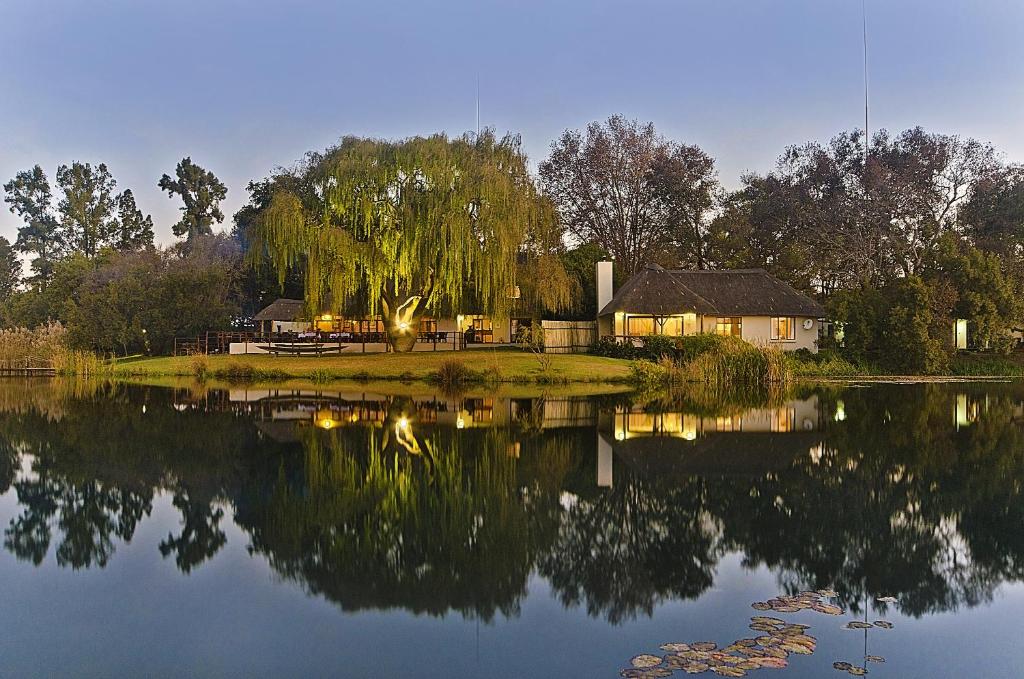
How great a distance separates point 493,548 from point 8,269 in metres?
75.5

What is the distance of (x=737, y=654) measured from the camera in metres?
5.61

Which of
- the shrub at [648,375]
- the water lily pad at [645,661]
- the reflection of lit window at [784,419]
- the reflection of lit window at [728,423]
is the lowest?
the water lily pad at [645,661]

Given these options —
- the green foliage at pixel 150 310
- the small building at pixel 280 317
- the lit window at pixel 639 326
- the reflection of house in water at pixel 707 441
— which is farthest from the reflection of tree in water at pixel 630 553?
the small building at pixel 280 317

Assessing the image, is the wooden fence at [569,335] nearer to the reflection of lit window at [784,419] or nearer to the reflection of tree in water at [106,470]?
the reflection of lit window at [784,419]

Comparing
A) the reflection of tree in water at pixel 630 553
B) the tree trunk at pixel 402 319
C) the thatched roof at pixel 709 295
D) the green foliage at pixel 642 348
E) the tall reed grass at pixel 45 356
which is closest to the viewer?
the reflection of tree in water at pixel 630 553

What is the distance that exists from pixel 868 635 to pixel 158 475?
985cm

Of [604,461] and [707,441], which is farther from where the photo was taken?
[707,441]

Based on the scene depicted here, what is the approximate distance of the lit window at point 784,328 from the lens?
39.4 meters

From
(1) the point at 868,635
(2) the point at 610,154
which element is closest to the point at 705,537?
(1) the point at 868,635

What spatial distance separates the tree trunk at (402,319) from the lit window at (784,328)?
16.1m

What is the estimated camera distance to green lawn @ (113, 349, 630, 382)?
30.5m

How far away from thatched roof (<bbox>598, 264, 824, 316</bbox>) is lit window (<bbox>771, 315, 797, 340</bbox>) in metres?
0.67

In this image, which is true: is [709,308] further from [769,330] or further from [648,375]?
[648,375]

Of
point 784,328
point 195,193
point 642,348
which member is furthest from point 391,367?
point 195,193
